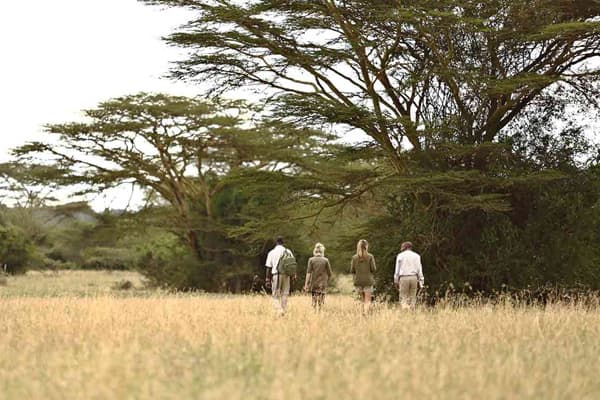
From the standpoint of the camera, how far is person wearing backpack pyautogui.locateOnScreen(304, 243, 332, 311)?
17188 millimetres

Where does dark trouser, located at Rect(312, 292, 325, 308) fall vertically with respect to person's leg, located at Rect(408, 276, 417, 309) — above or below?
below

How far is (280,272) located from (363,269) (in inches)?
58.6

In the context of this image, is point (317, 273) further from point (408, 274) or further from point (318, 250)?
point (408, 274)

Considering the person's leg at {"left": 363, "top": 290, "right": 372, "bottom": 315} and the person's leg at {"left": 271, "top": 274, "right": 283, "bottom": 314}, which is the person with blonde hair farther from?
the person's leg at {"left": 271, "top": 274, "right": 283, "bottom": 314}

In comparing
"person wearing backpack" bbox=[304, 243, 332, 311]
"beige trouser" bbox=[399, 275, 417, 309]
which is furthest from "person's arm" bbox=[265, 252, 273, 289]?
"beige trouser" bbox=[399, 275, 417, 309]

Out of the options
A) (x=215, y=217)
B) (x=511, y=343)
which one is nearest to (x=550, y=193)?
(x=511, y=343)

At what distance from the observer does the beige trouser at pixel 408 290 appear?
16875 mm

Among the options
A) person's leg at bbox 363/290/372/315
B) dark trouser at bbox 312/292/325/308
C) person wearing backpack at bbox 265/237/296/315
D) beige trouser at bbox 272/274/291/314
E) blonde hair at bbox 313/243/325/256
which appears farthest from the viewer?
dark trouser at bbox 312/292/325/308

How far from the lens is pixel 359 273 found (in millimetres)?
17156

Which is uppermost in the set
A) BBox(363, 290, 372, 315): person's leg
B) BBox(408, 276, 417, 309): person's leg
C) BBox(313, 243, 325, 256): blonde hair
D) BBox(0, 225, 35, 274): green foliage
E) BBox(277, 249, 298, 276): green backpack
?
BBox(0, 225, 35, 274): green foliage

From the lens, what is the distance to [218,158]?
1587 inches

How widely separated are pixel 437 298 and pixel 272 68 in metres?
7.10

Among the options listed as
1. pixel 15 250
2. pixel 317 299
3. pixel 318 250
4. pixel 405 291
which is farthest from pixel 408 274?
pixel 15 250

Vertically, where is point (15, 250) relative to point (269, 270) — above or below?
above
